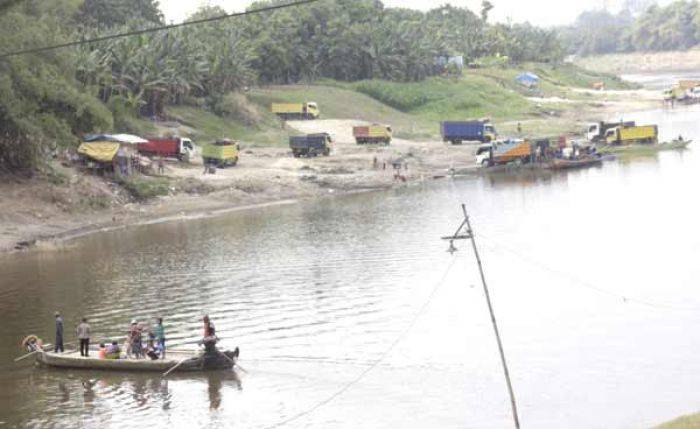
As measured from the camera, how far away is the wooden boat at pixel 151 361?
126ft

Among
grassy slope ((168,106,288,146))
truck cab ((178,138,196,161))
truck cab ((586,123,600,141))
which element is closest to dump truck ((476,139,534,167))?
truck cab ((586,123,600,141))

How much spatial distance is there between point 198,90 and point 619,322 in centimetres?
7422

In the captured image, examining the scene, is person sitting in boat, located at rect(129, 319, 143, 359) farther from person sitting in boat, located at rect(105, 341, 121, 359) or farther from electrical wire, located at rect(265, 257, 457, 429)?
electrical wire, located at rect(265, 257, 457, 429)

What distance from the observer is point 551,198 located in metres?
81.9

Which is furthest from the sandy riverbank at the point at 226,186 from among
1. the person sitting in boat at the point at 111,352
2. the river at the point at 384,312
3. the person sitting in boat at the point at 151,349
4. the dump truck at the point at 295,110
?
the person sitting in boat at the point at 151,349

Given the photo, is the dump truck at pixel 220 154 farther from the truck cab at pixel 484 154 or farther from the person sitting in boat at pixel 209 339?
the person sitting in boat at pixel 209 339

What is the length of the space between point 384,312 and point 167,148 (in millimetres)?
46732

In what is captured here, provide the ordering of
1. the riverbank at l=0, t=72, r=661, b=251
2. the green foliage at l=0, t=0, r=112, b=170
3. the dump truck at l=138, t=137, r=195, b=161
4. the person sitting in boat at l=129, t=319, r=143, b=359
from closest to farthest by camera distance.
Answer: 1. the person sitting in boat at l=129, t=319, r=143, b=359
2. the green foliage at l=0, t=0, r=112, b=170
3. the riverbank at l=0, t=72, r=661, b=251
4. the dump truck at l=138, t=137, r=195, b=161

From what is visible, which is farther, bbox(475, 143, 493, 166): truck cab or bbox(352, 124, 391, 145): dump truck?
bbox(352, 124, 391, 145): dump truck

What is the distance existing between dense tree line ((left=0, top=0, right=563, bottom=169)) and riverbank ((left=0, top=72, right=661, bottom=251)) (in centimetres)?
364

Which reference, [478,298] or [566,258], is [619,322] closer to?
[478,298]

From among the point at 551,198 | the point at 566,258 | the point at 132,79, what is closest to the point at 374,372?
the point at 566,258

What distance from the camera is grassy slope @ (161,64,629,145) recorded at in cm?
10775

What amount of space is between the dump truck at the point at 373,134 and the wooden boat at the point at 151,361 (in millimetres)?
68128
